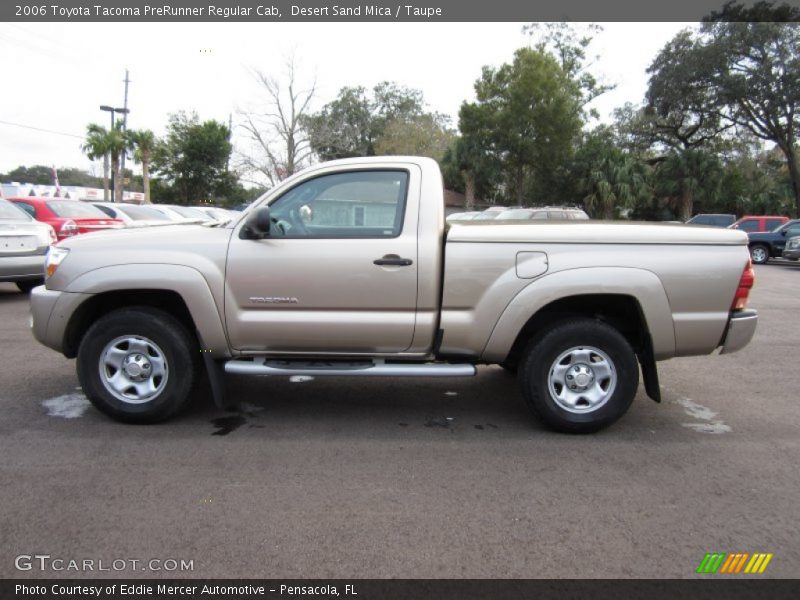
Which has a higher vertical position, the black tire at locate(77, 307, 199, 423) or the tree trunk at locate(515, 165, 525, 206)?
the tree trunk at locate(515, 165, 525, 206)

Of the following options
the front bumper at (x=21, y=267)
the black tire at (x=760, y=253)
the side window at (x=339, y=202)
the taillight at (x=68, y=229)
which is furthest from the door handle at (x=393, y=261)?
the black tire at (x=760, y=253)

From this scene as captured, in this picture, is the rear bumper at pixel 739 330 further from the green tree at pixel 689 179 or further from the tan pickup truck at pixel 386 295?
the green tree at pixel 689 179

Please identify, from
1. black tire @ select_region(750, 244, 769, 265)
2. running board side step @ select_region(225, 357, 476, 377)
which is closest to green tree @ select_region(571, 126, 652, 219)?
black tire @ select_region(750, 244, 769, 265)

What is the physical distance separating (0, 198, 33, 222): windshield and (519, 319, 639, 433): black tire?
877 cm

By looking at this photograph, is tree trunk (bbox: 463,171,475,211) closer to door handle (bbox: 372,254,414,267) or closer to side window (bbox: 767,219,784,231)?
side window (bbox: 767,219,784,231)

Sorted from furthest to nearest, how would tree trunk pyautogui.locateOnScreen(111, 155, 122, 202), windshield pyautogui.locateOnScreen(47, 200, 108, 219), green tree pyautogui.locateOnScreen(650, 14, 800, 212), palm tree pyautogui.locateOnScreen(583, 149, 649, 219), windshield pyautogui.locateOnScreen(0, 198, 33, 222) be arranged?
tree trunk pyautogui.locateOnScreen(111, 155, 122, 202) → palm tree pyautogui.locateOnScreen(583, 149, 649, 219) → green tree pyautogui.locateOnScreen(650, 14, 800, 212) → windshield pyautogui.locateOnScreen(47, 200, 108, 219) → windshield pyautogui.locateOnScreen(0, 198, 33, 222)

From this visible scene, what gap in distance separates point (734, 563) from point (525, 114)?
3425 centimetres

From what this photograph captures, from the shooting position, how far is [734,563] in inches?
109

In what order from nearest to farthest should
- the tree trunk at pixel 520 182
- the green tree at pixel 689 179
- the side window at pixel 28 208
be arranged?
the side window at pixel 28 208, the green tree at pixel 689 179, the tree trunk at pixel 520 182

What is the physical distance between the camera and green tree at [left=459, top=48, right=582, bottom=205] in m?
34.1

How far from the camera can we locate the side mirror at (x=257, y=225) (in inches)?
158

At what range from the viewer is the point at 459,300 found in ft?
13.5

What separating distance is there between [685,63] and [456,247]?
33.3m

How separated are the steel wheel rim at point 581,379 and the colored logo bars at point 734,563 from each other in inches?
57.0
